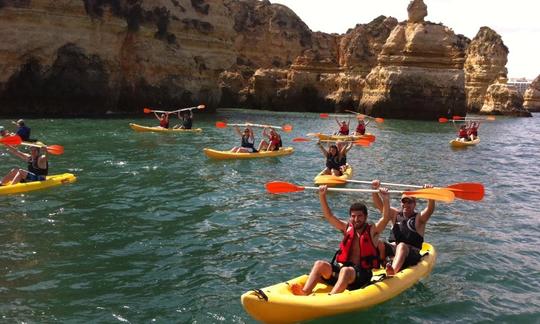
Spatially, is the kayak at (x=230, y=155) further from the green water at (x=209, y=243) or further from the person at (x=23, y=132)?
the person at (x=23, y=132)

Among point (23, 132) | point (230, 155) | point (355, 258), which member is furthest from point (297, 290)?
point (23, 132)

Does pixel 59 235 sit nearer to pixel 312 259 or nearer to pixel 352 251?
pixel 312 259

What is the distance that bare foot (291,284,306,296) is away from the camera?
19.9 feet

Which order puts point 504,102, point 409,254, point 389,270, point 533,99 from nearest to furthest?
point 389,270, point 409,254, point 504,102, point 533,99

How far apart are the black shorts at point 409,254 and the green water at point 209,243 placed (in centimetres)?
38

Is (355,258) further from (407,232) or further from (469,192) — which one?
(469,192)

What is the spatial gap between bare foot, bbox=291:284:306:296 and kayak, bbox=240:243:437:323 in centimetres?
6

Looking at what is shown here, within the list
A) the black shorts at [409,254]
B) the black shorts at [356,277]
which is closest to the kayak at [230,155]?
the black shorts at [409,254]

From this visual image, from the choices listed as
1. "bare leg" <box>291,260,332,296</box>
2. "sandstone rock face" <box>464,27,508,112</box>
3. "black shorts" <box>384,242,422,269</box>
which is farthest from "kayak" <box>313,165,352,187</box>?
"sandstone rock face" <box>464,27,508,112</box>

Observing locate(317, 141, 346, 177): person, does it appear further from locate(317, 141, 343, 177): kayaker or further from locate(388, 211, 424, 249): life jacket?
locate(388, 211, 424, 249): life jacket

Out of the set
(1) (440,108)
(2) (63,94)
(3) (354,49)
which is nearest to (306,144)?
(2) (63,94)

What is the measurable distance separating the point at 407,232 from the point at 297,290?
2223 millimetres

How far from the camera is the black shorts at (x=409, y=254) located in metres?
7.20

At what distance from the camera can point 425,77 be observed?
45062 millimetres
